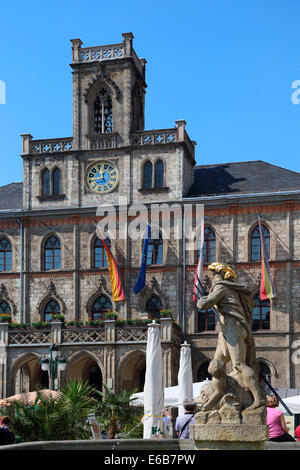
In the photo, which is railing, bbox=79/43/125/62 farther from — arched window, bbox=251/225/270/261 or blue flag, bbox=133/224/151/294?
arched window, bbox=251/225/270/261

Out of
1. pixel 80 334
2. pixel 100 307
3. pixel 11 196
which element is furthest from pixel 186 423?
pixel 11 196

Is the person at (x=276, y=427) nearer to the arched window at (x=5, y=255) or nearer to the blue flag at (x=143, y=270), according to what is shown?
the blue flag at (x=143, y=270)

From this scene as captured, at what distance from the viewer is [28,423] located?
1284 centimetres

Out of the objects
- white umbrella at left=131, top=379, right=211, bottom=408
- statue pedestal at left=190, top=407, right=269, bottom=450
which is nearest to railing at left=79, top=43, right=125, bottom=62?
white umbrella at left=131, top=379, right=211, bottom=408

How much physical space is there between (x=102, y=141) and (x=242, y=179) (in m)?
7.26

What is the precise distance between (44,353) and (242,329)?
87.0 feet

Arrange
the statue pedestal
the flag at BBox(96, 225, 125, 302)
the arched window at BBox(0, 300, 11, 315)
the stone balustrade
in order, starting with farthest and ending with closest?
the arched window at BBox(0, 300, 11, 315) → the flag at BBox(96, 225, 125, 302) → the stone balustrade → the statue pedestal

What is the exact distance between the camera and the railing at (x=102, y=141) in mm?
38688

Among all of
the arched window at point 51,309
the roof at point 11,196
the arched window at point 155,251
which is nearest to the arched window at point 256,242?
the arched window at point 155,251

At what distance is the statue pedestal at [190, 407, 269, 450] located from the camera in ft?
31.2

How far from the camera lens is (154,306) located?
122 feet

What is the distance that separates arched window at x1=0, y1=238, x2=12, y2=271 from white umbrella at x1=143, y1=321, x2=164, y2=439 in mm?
19788

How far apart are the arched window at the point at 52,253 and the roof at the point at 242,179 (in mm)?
6967

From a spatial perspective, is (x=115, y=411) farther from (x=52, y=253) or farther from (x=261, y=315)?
(x=52, y=253)
